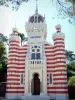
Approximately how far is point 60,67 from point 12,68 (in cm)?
535

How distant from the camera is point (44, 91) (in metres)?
22.8

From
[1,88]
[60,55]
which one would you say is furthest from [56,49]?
[1,88]

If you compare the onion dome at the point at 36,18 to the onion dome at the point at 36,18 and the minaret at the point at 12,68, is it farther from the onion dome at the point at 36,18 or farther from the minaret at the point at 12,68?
the minaret at the point at 12,68

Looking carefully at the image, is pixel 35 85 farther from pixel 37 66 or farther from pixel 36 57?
pixel 36 57

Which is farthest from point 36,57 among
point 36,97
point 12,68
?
point 36,97

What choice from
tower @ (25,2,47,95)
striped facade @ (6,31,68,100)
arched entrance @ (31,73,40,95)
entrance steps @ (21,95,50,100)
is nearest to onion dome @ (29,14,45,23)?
tower @ (25,2,47,95)

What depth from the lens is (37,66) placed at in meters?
23.5

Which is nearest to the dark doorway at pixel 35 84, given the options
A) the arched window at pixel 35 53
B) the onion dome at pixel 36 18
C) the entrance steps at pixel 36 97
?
the entrance steps at pixel 36 97

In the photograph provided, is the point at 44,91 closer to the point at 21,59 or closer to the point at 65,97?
the point at 65,97

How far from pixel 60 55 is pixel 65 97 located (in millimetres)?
4524

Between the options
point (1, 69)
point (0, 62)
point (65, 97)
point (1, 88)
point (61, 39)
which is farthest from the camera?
point (0, 62)

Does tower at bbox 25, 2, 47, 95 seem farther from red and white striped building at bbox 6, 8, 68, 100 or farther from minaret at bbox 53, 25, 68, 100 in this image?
minaret at bbox 53, 25, 68, 100

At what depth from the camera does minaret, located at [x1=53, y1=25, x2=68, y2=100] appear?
73.7 feet

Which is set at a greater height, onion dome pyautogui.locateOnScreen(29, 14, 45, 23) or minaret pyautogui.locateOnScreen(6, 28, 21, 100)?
onion dome pyautogui.locateOnScreen(29, 14, 45, 23)
